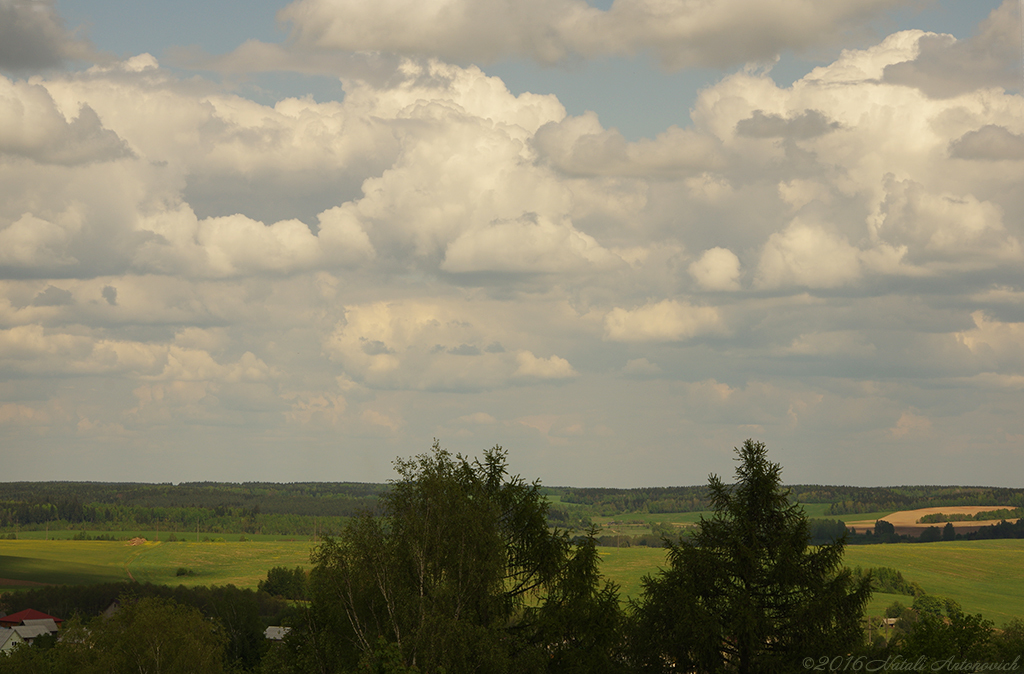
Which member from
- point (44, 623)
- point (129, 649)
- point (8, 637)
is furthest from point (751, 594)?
point (44, 623)

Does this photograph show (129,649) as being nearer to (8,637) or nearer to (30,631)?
(8,637)

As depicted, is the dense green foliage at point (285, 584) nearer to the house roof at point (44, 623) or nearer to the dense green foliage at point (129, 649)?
the house roof at point (44, 623)

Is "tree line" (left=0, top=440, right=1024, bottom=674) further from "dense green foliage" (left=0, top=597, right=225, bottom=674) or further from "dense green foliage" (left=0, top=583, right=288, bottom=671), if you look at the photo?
"dense green foliage" (left=0, top=583, right=288, bottom=671)

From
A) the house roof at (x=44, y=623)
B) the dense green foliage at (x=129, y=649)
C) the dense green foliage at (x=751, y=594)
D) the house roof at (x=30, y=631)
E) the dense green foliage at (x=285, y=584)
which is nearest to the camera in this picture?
the dense green foliage at (x=751, y=594)

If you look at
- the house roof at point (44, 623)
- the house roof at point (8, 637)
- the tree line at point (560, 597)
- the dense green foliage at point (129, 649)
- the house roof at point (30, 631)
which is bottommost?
the house roof at point (44, 623)

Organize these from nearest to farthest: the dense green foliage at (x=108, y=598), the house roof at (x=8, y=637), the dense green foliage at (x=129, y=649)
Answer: the dense green foliage at (x=129, y=649) < the house roof at (x=8, y=637) < the dense green foliage at (x=108, y=598)

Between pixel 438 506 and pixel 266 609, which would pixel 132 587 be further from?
pixel 438 506

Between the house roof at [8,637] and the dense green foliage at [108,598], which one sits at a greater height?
the house roof at [8,637]

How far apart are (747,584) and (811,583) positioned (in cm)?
233

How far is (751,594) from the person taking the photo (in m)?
37.3

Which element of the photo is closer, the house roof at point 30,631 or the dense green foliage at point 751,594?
the dense green foliage at point 751,594

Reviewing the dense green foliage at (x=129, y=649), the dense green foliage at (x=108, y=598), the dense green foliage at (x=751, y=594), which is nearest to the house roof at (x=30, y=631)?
the dense green foliage at (x=108, y=598)

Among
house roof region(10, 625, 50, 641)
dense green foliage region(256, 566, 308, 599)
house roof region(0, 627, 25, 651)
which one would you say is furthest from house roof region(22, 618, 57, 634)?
dense green foliage region(256, 566, 308, 599)

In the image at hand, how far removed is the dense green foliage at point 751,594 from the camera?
36.2 metres
